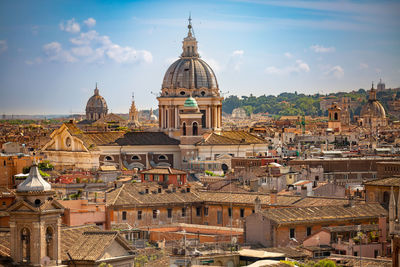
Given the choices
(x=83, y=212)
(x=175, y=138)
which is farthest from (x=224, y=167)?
(x=83, y=212)

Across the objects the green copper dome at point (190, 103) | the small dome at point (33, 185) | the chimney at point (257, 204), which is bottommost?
the chimney at point (257, 204)

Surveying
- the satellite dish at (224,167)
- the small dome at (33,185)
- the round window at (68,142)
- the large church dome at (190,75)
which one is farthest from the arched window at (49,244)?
the large church dome at (190,75)

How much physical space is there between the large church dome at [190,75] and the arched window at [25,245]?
196ft

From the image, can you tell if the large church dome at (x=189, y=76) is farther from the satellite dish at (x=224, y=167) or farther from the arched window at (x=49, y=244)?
the arched window at (x=49, y=244)

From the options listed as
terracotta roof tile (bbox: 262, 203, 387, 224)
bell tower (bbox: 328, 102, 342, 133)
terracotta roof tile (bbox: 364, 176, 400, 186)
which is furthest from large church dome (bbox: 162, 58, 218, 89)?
bell tower (bbox: 328, 102, 342, 133)

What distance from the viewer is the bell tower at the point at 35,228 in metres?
29.6

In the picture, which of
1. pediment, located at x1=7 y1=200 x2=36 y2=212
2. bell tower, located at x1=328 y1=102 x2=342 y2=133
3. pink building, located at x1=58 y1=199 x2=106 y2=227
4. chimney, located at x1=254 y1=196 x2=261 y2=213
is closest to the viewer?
pediment, located at x1=7 y1=200 x2=36 y2=212

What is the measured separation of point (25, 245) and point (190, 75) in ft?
198

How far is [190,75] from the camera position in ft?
294

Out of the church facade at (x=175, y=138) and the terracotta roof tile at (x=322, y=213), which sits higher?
the church facade at (x=175, y=138)

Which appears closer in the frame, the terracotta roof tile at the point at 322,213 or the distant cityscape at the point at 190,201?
the distant cityscape at the point at 190,201

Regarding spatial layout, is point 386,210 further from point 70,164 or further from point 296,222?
point 70,164

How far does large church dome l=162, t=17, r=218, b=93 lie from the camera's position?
89375 mm

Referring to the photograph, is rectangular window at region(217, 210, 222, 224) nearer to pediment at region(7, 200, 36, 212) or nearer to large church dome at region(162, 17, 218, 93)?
pediment at region(7, 200, 36, 212)
